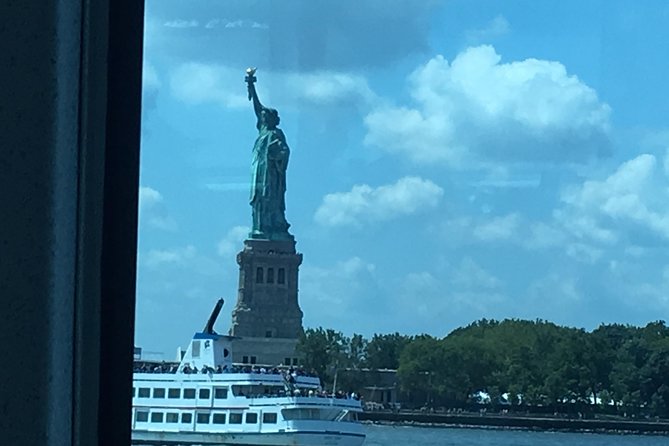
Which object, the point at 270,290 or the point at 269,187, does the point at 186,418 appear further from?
the point at 269,187

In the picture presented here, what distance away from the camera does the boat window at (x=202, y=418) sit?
11.7 m

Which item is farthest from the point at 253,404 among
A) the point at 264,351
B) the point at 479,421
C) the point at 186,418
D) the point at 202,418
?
the point at 479,421

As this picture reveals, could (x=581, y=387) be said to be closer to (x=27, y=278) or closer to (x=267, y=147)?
(x=267, y=147)

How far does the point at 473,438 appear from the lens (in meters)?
11.6

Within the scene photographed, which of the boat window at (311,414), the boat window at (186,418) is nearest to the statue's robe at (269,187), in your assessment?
the boat window at (186,418)

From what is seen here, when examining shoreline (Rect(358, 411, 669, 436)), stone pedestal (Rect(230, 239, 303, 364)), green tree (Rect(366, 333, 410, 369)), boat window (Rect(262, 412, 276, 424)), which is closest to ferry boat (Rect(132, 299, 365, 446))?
boat window (Rect(262, 412, 276, 424))

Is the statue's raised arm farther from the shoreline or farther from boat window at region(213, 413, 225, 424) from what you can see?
boat window at region(213, 413, 225, 424)

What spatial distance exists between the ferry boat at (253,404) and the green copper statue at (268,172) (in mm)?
5514

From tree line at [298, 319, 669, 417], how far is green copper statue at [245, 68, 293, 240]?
749mm

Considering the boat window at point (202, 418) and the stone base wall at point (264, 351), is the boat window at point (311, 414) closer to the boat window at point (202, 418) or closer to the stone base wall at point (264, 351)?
the stone base wall at point (264, 351)

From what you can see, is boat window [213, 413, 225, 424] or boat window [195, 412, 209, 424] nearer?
boat window [195, 412, 209, 424]

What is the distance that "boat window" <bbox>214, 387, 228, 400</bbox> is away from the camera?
12539mm

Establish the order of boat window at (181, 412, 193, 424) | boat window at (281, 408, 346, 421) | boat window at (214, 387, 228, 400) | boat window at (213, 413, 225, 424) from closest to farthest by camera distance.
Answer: boat window at (181, 412, 193, 424)
boat window at (213, 413, 225, 424)
boat window at (281, 408, 346, 421)
boat window at (214, 387, 228, 400)

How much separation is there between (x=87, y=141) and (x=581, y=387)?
235 inches
